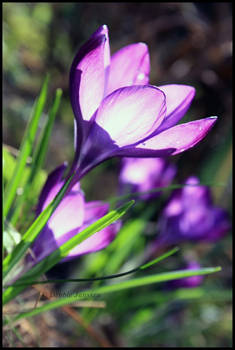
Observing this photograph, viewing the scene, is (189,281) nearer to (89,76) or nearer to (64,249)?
(64,249)

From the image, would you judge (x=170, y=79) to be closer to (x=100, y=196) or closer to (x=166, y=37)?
(x=166, y=37)

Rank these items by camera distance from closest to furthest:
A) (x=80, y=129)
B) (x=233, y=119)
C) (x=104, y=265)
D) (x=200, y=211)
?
(x=80, y=129) → (x=200, y=211) → (x=104, y=265) → (x=233, y=119)

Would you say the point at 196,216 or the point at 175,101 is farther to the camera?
the point at 196,216

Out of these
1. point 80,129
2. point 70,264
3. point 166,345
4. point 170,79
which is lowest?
point 166,345

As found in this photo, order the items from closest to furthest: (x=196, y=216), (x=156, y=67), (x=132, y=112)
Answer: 1. (x=132, y=112)
2. (x=196, y=216)
3. (x=156, y=67)

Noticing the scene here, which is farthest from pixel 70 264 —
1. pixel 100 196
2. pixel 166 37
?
pixel 166 37

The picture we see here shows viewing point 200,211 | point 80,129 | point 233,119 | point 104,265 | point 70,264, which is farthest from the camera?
point 233,119

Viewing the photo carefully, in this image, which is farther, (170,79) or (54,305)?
(170,79)

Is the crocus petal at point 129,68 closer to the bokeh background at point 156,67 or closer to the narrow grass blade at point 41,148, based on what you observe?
the narrow grass blade at point 41,148

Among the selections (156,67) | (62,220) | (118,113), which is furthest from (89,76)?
(156,67)
